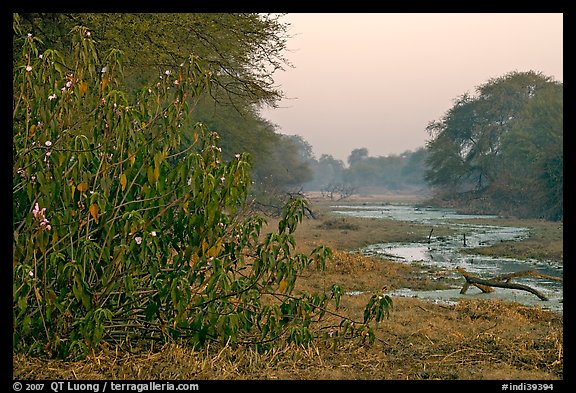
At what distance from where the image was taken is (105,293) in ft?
20.2

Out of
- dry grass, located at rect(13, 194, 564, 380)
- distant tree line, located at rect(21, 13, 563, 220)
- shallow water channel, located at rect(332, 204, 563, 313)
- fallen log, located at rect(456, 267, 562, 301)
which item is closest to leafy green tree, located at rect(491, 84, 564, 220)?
distant tree line, located at rect(21, 13, 563, 220)

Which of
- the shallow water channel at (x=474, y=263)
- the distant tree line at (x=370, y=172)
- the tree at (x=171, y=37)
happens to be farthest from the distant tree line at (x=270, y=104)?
the distant tree line at (x=370, y=172)

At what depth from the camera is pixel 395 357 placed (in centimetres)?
712

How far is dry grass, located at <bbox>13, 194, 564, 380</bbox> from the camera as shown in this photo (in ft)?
19.7

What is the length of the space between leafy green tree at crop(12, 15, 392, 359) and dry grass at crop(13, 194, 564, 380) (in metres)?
0.21

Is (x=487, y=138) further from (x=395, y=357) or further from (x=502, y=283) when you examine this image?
(x=395, y=357)

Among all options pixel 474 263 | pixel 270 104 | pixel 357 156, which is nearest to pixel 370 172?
pixel 357 156

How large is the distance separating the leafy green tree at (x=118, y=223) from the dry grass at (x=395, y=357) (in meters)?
0.21

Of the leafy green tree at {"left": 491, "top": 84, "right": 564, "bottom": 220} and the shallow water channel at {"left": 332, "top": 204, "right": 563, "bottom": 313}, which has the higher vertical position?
the leafy green tree at {"left": 491, "top": 84, "right": 564, "bottom": 220}

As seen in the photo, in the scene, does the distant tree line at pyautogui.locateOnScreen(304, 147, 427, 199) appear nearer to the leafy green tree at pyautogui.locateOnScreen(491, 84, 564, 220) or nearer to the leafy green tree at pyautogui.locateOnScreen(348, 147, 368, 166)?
the leafy green tree at pyautogui.locateOnScreen(348, 147, 368, 166)

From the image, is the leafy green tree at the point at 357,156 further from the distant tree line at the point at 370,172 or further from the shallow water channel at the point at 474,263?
the shallow water channel at the point at 474,263
